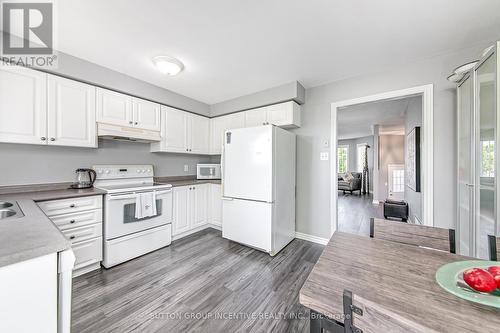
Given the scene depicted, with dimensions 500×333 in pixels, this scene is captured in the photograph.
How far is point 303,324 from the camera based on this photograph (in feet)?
4.82

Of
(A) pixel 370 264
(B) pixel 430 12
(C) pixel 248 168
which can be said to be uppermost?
(B) pixel 430 12

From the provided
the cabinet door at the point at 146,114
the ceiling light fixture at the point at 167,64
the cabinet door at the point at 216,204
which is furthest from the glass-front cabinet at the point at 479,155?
the cabinet door at the point at 146,114

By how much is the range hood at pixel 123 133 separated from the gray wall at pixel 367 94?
2.34 metres

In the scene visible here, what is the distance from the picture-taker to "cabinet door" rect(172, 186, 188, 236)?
2.91 metres

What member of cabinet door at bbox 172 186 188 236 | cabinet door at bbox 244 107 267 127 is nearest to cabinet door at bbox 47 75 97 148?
cabinet door at bbox 172 186 188 236

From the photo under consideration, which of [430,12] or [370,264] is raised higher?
[430,12]

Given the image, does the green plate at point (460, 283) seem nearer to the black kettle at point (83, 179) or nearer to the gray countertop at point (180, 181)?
the gray countertop at point (180, 181)

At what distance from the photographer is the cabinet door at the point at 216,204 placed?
3381 millimetres

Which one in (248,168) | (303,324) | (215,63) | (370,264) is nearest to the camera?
(370,264)

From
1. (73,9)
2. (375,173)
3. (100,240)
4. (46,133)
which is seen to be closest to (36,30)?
(73,9)

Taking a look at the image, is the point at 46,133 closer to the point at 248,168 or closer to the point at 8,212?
the point at 8,212

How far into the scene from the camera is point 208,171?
12.5 ft

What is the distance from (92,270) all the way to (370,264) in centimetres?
273

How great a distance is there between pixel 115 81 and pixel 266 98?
2134 millimetres
